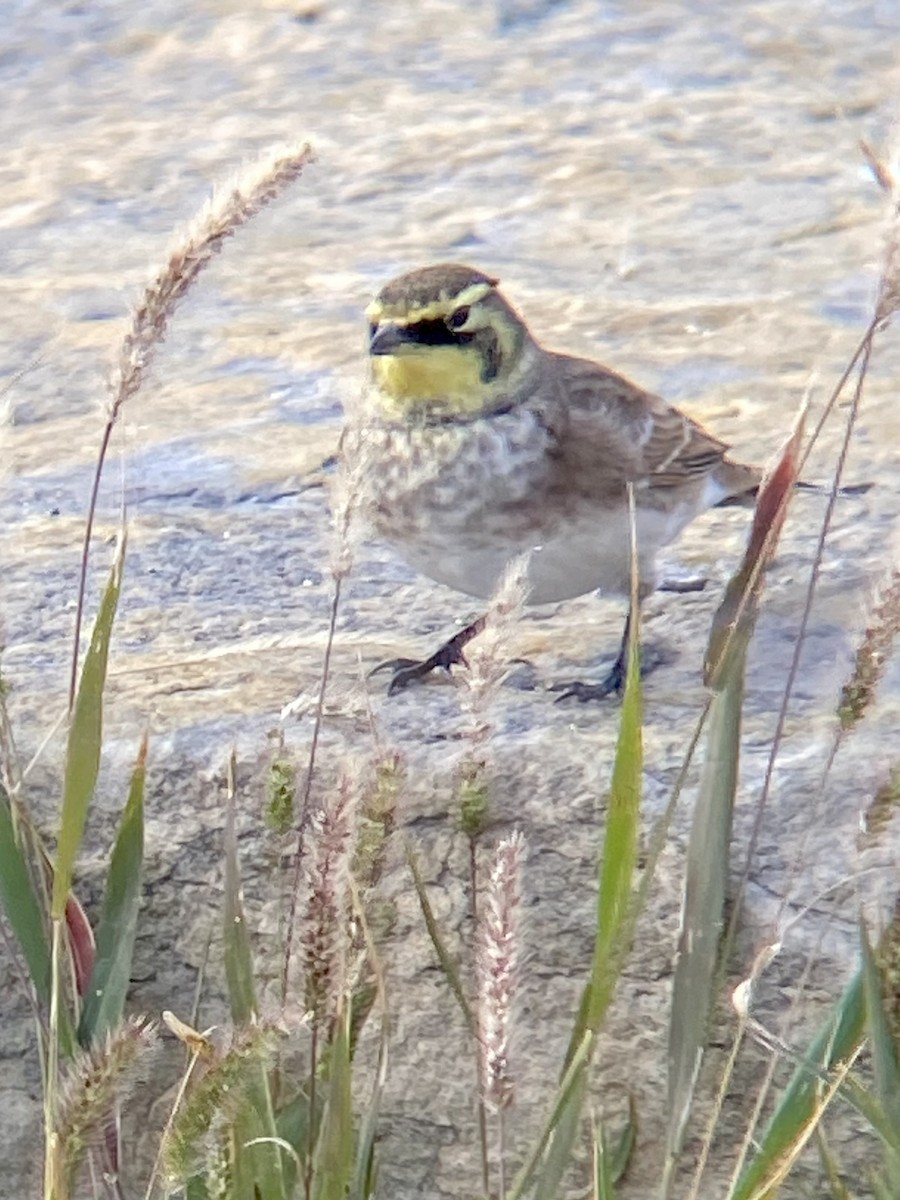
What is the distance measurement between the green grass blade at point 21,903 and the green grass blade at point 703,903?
1.97 ft

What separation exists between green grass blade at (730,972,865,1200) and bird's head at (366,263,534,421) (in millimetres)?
1268

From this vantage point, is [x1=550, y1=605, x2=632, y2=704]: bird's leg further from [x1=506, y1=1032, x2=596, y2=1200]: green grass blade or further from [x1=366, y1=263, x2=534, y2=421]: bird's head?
[x1=506, y1=1032, x2=596, y2=1200]: green grass blade

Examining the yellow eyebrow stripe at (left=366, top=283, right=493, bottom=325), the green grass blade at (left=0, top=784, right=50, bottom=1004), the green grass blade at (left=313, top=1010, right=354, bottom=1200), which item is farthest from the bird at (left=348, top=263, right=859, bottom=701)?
the green grass blade at (left=313, top=1010, right=354, bottom=1200)

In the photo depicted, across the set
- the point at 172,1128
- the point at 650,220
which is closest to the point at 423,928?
the point at 172,1128

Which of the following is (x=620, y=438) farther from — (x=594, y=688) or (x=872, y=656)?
(x=872, y=656)

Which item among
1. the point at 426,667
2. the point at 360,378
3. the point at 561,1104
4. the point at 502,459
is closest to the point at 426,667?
the point at 426,667

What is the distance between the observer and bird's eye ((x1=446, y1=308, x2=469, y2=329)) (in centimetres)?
296

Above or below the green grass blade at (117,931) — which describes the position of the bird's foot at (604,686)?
below

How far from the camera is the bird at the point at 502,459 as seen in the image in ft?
9.43

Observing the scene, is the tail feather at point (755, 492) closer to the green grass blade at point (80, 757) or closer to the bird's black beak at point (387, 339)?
the bird's black beak at point (387, 339)

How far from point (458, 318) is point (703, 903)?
1.24 metres

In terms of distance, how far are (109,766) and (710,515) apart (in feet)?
4.36

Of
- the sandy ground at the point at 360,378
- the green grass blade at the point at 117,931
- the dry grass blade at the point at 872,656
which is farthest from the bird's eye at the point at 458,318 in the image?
the dry grass blade at the point at 872,656

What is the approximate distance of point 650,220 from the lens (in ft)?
15.9
